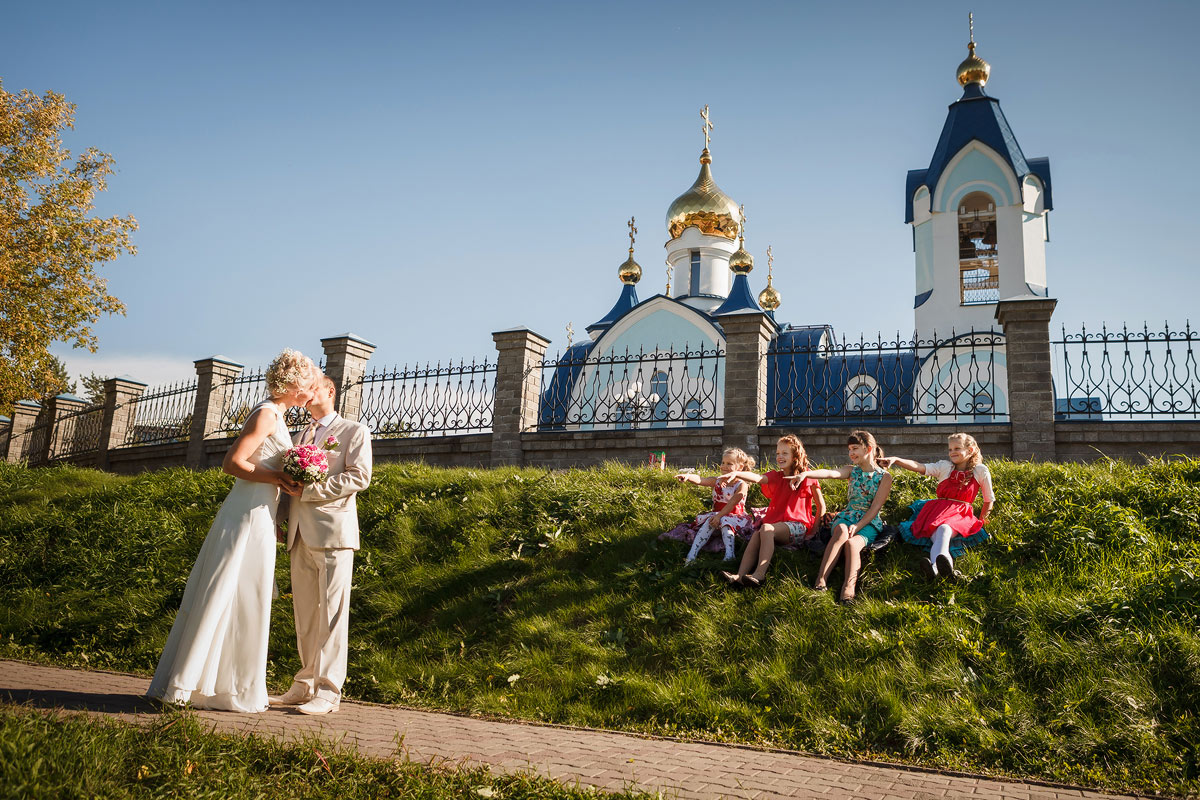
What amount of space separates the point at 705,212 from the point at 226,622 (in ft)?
96.2

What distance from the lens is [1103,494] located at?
7176mm

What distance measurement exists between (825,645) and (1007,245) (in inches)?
778

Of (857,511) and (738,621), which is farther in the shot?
(857,511)

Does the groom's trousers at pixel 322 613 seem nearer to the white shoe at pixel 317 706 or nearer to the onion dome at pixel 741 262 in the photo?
the white shoe at pixel 317 706

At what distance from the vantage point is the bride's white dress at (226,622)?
4.61 meters

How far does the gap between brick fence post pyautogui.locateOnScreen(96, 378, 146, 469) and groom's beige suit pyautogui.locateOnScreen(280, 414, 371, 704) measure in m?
15.4

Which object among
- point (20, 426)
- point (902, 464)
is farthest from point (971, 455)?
point (20, 426)

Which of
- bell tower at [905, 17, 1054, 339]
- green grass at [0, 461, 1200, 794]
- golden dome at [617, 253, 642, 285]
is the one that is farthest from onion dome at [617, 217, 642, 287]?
green grass at [0, 461, 1200, 794]

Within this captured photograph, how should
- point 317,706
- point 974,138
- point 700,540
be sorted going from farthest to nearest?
point 974,138
point 700,540
point 317,706

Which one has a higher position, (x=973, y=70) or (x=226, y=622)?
(x=973, y=70)

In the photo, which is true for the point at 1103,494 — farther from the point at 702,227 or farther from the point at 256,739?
the point at 702,227

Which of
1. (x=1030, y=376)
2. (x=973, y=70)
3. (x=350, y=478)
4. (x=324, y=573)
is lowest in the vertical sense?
(x=324, y=573)

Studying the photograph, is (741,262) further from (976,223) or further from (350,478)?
(350,478)

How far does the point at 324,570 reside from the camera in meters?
5.00
